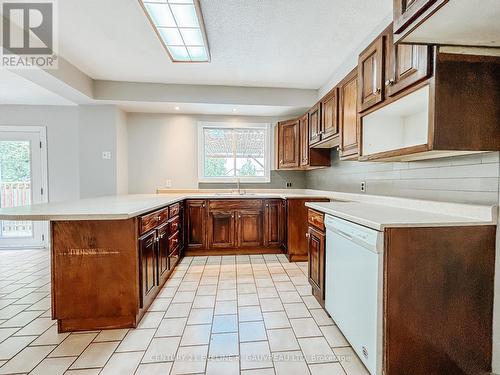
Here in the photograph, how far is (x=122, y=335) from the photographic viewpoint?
1.87 meters

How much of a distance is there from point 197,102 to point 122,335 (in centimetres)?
300

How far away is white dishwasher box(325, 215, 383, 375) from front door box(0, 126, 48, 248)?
4.70m

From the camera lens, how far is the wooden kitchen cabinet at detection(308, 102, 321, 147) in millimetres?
3174

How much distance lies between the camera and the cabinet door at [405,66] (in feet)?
4.46

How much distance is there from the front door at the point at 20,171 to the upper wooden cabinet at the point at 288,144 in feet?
12.9

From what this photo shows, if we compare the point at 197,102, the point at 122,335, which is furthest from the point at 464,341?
the point at 197,102

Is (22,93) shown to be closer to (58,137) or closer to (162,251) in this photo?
(58,137)

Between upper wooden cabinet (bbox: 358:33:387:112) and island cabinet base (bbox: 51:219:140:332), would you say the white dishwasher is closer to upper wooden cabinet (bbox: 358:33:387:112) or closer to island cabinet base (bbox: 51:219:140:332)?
upper wooden cabinet (bbox: 358:33:387:112)

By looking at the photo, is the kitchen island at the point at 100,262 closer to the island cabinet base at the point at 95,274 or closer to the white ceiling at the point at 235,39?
the island cabinet base at the point at 95,274

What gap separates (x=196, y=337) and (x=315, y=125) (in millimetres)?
2707

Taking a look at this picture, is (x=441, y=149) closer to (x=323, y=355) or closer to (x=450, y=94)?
(x=450, y=94)

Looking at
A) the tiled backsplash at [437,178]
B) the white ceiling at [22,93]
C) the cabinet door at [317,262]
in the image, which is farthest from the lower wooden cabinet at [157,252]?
the white ceiling at [22,93]

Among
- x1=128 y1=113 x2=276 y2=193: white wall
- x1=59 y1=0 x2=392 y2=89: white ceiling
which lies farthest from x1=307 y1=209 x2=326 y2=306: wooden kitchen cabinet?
x1=128 y1=113 x2=276 y2=193: white wall

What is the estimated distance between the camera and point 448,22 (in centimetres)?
107
